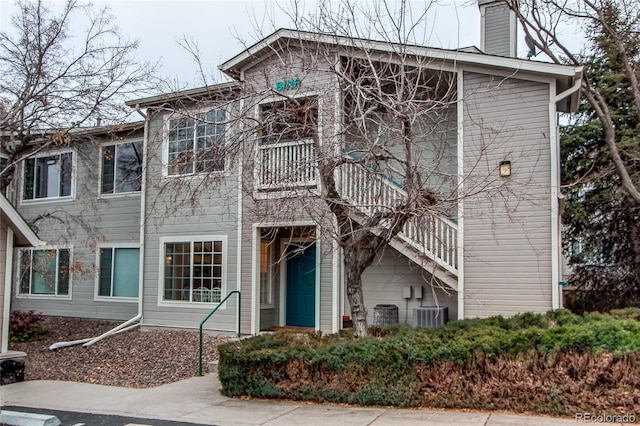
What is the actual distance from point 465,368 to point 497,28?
916 centimetres

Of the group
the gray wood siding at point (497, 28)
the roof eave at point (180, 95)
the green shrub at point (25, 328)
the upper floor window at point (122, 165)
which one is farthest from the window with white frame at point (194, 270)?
the gray wood siding at point (497, 28)

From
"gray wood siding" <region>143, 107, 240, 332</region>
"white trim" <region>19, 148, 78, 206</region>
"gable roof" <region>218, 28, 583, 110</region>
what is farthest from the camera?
"white trim" <region>19, 148, 78, 206</region>

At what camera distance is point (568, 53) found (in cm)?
1417

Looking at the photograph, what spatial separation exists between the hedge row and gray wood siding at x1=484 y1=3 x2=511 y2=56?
23.8 feet

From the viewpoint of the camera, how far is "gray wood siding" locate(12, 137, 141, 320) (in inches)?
591

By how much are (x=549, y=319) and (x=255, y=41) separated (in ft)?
23.4

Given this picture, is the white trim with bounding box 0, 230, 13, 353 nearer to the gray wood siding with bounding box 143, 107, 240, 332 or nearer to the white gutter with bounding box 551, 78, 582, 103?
the gray wood siding with bounding box 143, 107, 240, 332

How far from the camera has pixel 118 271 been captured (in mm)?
15250

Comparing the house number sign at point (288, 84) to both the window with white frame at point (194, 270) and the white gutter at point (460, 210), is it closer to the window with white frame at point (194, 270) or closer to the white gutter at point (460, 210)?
the white gutter at point (460, 210)

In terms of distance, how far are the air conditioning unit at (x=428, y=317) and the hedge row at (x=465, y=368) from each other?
232 centimetres

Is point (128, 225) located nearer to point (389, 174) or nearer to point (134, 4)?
point (134, 4)

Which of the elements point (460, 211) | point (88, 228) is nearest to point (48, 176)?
point (88, 228)

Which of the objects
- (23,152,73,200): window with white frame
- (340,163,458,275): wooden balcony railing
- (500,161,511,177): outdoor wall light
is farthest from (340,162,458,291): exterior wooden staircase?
(23,152,73,200): window with white frame

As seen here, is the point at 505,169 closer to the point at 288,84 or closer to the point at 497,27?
the point at 288,84
